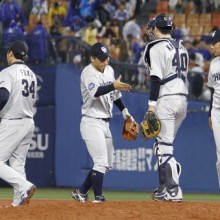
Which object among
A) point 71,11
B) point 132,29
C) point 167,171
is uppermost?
point 71,11

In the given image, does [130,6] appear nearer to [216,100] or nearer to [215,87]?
[215,87]

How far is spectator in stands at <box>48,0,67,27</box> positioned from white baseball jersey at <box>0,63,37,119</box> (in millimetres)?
10913

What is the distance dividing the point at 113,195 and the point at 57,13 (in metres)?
7.57

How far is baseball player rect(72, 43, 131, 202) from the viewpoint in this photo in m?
10.9

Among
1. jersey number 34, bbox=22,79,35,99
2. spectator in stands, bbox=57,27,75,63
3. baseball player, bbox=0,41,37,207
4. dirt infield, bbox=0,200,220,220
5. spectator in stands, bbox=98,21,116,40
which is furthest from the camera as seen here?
spectator in stands, bbox=98,21,116,40

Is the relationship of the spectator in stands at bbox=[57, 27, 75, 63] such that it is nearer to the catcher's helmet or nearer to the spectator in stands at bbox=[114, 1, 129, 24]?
the spectator in stands at bbox=[114, 1, 129, 24]

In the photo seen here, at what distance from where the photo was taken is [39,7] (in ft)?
72.4

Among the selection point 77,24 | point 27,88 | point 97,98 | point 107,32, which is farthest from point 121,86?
point 77,24

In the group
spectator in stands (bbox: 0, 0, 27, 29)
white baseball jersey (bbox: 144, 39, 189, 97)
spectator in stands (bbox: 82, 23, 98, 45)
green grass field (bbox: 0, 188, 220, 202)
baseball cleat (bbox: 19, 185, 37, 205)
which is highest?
spectator in stands (bbox: 0, 0, 27, 29)

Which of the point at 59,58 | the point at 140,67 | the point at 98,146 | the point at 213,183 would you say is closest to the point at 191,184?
the point at 213,183

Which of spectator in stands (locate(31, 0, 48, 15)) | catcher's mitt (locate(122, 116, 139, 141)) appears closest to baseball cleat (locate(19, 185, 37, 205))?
catcher's mitt (locate(122, 116, 139, 141))

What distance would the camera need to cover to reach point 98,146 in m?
10.9

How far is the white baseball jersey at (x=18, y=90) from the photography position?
1063 cm

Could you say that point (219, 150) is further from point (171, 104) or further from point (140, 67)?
point (140, 67)
